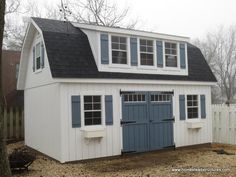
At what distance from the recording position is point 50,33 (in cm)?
1077

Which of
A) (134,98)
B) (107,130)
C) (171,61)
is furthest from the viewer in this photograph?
(171,61)

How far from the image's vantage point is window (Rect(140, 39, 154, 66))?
1186 cm

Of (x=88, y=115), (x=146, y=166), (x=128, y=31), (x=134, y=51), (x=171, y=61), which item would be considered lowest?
(x=146, y=166)

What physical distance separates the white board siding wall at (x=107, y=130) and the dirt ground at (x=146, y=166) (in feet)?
1.10

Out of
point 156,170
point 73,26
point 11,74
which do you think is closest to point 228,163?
point 156,170

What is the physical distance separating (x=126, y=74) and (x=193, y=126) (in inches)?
146

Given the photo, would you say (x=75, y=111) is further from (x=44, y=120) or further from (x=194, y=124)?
(x=194, y=124)

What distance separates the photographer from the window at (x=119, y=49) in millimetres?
11156

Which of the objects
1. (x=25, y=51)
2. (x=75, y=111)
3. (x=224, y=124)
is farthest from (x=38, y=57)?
(x=224, y=124)

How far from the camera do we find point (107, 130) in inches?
416

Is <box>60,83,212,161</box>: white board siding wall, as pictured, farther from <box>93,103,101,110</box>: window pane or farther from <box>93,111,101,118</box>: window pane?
<box>93,111,101,118</box>: window pane

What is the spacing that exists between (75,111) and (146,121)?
2.90 metres

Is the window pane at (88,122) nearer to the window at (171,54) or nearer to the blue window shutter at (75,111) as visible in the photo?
the blue window shutter at (75,111)

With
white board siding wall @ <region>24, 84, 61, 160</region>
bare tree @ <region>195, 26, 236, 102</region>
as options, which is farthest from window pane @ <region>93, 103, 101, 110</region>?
bare tree @ <region>195, 26, 236, 102</region>
